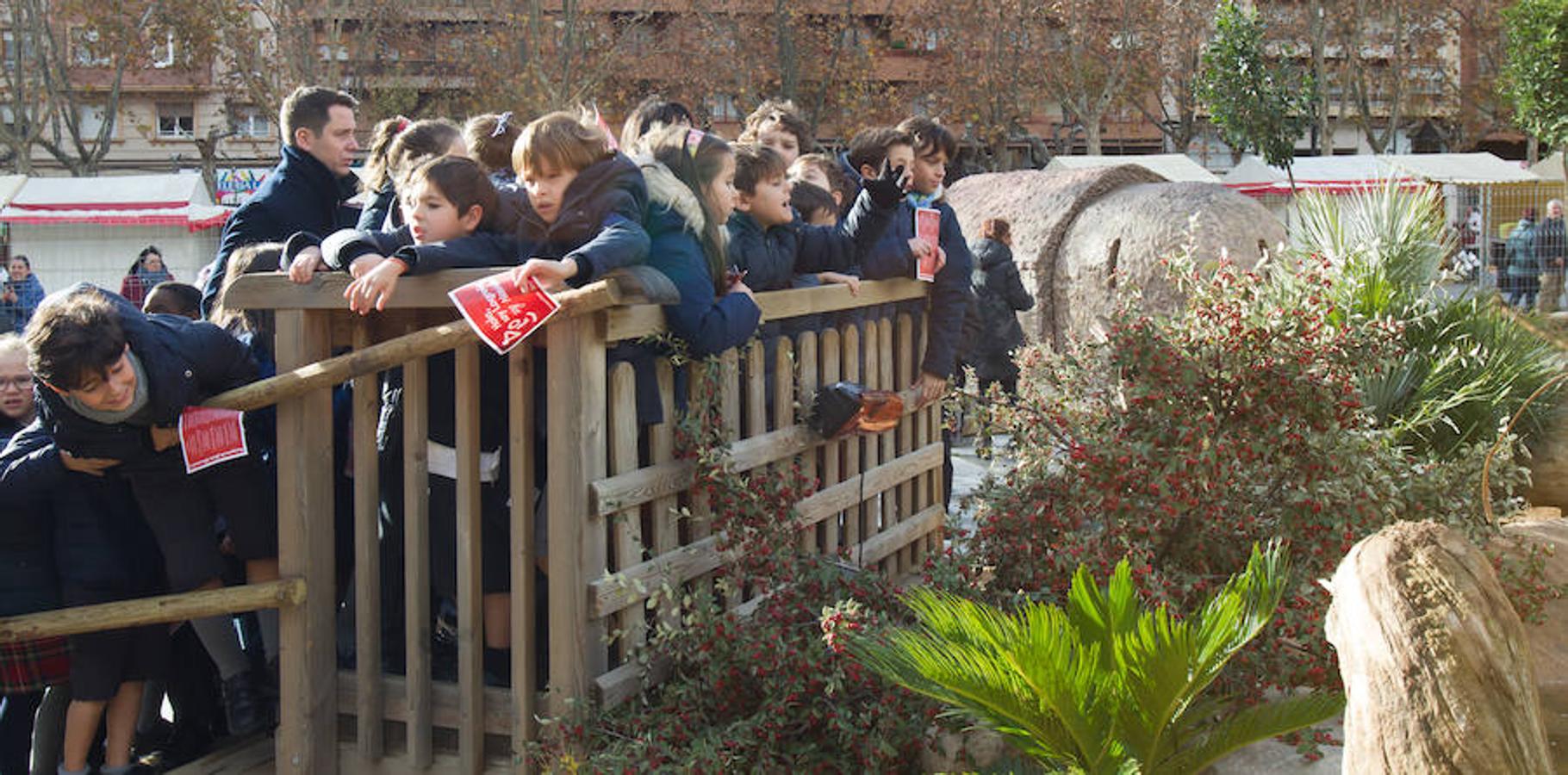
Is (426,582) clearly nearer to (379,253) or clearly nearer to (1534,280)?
(379,253)

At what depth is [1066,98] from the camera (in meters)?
39.2

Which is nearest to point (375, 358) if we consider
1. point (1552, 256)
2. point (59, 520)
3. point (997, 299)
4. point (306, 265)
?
point (306, 265)

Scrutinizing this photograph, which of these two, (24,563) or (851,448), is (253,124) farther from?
(24,563)

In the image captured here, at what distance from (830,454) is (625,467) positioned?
3.94 feet

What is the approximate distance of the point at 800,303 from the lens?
4793mm

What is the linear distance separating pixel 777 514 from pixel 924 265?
1.70 metres

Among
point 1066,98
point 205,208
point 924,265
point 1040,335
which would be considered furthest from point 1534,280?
point 1066,98

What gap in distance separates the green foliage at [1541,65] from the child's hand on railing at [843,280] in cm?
1550

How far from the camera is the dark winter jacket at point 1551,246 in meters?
19.1

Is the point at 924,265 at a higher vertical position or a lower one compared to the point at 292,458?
higher

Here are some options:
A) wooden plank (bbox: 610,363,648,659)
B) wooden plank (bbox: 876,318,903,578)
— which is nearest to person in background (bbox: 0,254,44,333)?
wooden plank (bbox: 876,318,903,578)

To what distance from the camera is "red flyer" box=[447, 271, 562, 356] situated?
3574 mm

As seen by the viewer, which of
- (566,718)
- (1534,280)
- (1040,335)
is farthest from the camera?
(1534,280)

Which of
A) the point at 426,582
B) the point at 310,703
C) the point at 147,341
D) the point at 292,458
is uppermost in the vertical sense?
the point at 147,341
